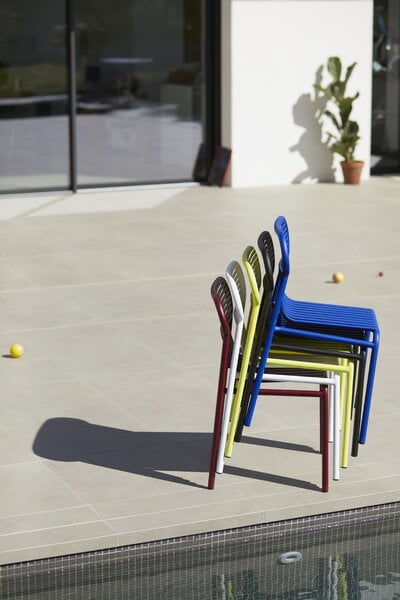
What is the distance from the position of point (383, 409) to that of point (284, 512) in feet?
4.84

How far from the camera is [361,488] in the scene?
5262 millimetres

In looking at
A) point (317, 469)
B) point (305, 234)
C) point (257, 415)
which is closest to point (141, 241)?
point (305, 234)

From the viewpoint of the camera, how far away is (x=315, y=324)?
5.36 meters

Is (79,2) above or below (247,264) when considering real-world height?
above

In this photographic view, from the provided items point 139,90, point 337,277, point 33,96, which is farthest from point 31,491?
point 139,90

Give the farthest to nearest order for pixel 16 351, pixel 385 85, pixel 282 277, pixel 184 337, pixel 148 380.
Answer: pixel 385 85, pixel 184 337, pixel 16 351, pixel 148 380, pixel 282 277

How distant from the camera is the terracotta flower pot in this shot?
555 inches

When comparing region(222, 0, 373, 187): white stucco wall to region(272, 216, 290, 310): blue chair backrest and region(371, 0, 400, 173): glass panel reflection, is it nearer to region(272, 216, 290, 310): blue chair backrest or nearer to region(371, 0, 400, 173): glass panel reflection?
region(371, 0, 400, 173): glass panel reflection

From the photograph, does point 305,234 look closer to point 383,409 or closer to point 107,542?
point 383,409

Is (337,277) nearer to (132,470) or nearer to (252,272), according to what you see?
(132,470)

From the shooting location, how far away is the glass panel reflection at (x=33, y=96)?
42.9 ft

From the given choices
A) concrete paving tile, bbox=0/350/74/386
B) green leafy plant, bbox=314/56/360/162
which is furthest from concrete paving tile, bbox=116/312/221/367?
green leafy plant, bbox=314/56/360/162

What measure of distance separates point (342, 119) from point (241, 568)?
9.70m

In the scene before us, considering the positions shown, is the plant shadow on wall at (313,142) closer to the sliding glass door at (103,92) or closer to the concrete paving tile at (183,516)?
the sliding glass door at (103,92)
